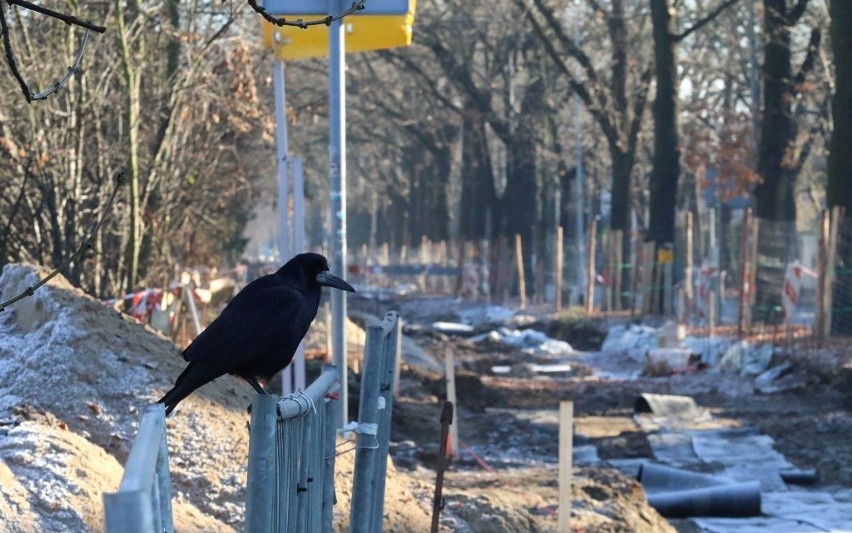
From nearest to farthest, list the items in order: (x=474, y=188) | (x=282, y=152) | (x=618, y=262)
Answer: (x=282, y=152), (x=618, y=262), (x=474, y=188)

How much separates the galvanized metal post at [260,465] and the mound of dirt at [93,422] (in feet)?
9.44

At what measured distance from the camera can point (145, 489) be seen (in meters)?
2.22

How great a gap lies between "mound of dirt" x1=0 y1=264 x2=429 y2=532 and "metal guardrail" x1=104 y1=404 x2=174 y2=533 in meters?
3.40

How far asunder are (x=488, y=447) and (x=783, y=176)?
16.2 m

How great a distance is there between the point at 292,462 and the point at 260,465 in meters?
0.60

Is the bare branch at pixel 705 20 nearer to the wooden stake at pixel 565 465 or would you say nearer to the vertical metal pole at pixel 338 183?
the vertical metal pole at pixel 338 183

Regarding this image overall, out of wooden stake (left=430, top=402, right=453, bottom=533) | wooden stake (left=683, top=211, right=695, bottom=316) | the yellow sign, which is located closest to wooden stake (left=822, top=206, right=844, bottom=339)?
wooden stake (left=683, top=211, right=695, bottom=316)

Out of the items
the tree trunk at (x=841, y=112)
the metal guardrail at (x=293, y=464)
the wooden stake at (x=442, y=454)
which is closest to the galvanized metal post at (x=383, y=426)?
the metal guardrail at (x=293, y=464)

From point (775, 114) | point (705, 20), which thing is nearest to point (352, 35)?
point (775, 114)

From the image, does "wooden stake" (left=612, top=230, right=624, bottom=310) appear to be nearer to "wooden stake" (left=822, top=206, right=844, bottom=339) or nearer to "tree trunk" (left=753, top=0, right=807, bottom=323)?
"tree trunk" (left=753, top=0, right=807, bottom=323)

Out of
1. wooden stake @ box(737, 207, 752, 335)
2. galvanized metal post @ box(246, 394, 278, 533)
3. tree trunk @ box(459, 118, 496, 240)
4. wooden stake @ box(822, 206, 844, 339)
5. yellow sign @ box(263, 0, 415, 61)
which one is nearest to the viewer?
galvanized metal post @ box(246, 394, 278, 533)

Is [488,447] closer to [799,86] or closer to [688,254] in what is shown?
[688,254]

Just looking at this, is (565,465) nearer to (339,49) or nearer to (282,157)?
(339,49)

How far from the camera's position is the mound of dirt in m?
6.55
